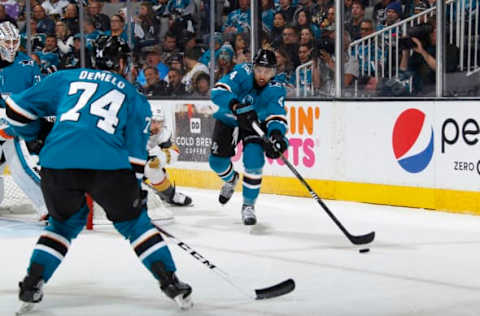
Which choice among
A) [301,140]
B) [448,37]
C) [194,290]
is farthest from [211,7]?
[194,290]

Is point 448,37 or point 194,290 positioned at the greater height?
point 448,37

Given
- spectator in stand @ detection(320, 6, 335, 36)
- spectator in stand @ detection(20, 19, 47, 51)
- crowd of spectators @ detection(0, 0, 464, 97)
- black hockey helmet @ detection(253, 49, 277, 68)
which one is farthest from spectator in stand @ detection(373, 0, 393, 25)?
spectator in stand @ detection(20, 19, 47, 51)

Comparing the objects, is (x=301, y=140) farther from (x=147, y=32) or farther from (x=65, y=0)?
(x=65, y=0)

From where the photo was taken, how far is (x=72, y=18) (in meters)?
9.41

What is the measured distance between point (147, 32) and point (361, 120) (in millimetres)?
2720

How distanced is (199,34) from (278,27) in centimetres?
95

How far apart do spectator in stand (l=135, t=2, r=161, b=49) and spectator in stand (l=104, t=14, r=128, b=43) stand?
190 millimetres

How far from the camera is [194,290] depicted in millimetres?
3961

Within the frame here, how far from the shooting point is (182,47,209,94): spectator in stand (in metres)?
8.27

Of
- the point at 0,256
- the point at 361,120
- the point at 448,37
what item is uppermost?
the point at 448,37

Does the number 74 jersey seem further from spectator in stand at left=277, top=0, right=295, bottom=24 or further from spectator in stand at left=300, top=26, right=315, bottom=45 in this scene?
spectator in stand at left=277, top=0, right=295, bottom=24

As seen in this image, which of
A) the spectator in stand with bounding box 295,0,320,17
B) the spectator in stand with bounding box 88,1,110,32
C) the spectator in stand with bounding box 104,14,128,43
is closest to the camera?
the spectator in stand with bounding box 295,0,320,17

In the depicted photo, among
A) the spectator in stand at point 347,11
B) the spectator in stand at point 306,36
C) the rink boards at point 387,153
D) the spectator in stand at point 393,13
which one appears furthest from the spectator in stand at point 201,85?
the spectator in stand at point 393,13

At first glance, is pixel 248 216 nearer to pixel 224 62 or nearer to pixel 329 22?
pixel 329 22
